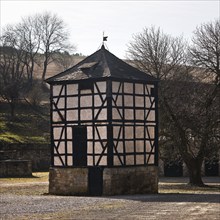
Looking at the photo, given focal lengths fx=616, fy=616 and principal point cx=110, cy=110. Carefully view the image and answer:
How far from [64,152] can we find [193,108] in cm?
1091

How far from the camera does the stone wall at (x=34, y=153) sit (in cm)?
5506

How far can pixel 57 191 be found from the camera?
3291cm

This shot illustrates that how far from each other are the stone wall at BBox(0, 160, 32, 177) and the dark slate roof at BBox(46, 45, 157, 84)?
50.5 ft

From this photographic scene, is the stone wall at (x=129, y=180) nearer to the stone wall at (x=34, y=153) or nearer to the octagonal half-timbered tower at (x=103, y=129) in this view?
the octagonal half-timbered tower at (x=103, y=129)

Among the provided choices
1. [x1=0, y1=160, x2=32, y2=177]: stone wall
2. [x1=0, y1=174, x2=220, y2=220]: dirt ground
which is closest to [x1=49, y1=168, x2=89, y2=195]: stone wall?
[x1=0, y1=174, x2=220, y2=220]: dirt ground

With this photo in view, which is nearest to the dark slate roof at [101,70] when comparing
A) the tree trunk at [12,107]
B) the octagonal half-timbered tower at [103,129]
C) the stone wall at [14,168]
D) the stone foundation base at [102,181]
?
the octagonal half-timbered tower at [103,129]

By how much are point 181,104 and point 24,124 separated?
27.9 metres

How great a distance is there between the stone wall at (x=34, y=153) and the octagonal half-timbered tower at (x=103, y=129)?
71.9 feet

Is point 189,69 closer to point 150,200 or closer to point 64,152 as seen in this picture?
point 64,152

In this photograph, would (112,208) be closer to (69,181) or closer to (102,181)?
(102,181)

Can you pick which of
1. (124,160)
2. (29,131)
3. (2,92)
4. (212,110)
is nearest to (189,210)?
(124,160)

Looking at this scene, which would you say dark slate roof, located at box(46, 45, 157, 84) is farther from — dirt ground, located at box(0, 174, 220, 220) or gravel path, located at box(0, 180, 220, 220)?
gravel path, located at box(0, 180, 220, 220)

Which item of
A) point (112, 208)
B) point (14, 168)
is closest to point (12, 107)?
point (14, 168)

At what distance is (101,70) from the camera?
107 ft
